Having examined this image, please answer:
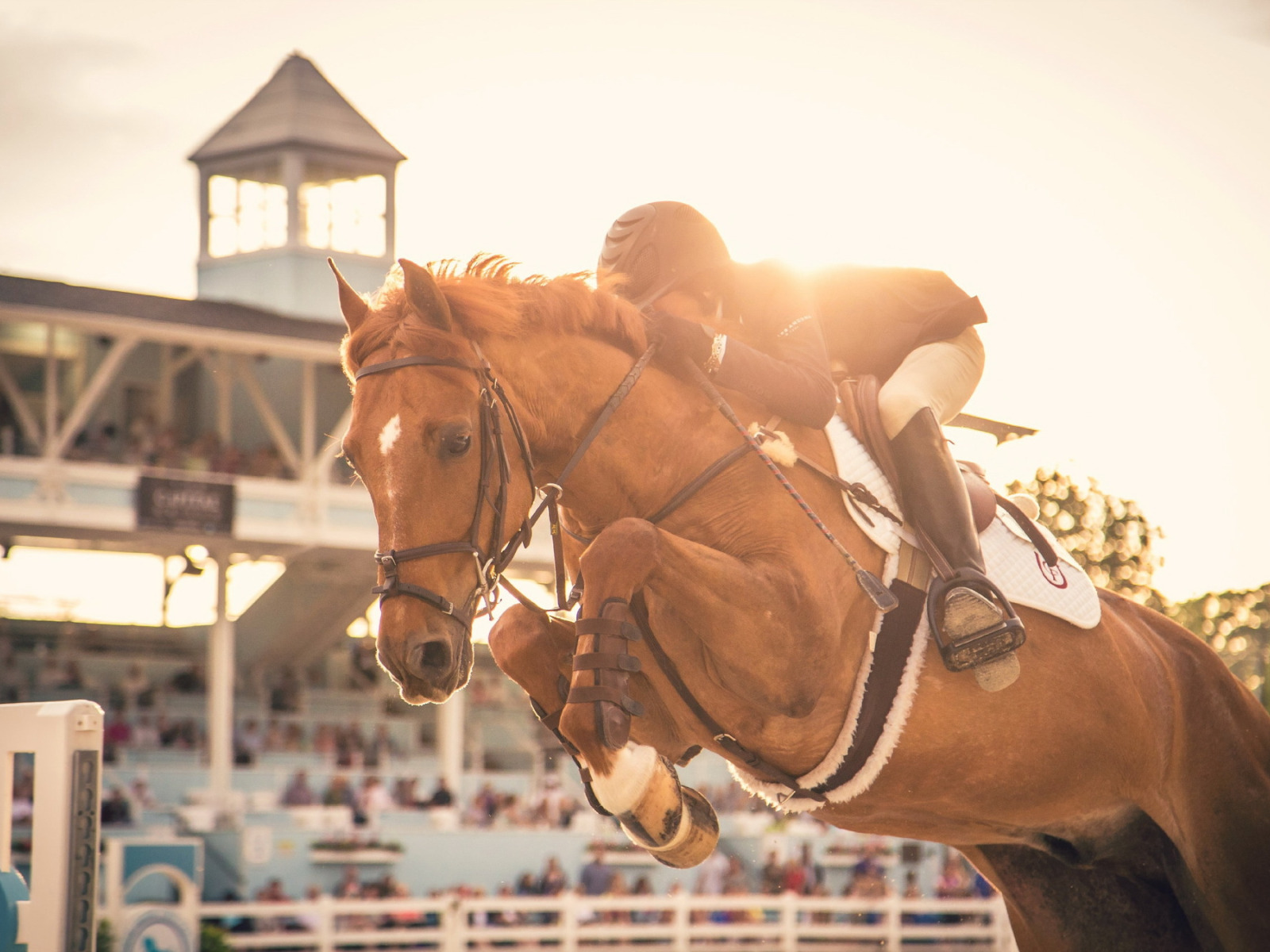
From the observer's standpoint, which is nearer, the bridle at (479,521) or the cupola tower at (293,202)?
the bridle at (479,521)

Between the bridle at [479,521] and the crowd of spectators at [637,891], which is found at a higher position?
the bridle at [479,521]

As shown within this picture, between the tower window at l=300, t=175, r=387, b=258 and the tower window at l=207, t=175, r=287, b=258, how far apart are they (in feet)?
1.58

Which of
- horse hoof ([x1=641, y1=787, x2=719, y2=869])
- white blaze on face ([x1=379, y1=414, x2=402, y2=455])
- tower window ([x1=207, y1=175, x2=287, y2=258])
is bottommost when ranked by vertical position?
horse hoof ([x1=641, y1=787, x2=719, y2=869])

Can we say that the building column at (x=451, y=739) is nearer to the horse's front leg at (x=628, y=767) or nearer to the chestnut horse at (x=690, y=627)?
the chestnut horse at (x=690, y=627)

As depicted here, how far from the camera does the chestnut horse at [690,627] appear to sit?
12.2 ft

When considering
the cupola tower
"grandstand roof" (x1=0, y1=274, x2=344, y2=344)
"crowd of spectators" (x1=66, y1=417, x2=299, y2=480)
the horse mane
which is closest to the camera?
the horse mane

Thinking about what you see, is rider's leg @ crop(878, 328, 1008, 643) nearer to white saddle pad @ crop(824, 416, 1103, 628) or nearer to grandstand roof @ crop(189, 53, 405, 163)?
white saddle pad @ crop(824, 416, 1103, 628)

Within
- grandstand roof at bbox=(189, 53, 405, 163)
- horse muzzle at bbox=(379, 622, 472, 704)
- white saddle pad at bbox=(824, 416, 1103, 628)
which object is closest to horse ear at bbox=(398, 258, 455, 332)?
horse muzzle at bbox=(379, 622, 472, 704)

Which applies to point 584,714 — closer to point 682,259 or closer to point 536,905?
point 682,259

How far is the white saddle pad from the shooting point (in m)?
4.51

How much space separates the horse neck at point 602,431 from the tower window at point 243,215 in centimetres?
2249

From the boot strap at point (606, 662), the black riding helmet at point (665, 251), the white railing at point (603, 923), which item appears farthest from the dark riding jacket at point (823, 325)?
the white railing at point (603, 923)

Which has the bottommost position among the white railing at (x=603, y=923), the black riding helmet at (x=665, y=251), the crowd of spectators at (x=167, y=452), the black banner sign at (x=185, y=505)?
the white railing at (x=603, y=923)

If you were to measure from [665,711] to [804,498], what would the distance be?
75 cm
